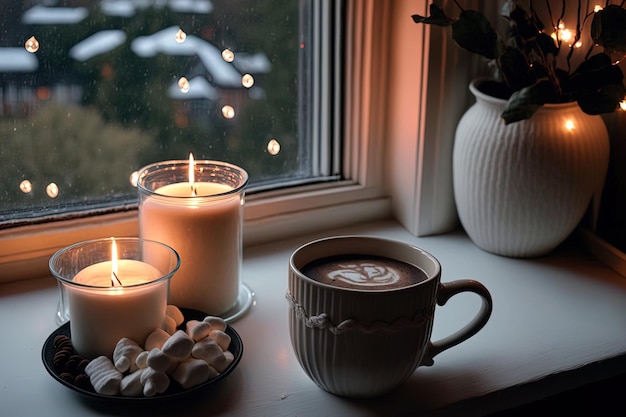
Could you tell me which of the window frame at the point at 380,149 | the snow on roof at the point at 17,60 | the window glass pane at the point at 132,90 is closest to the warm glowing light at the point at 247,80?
the window glass pane at the point at 132,90

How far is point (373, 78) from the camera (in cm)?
107

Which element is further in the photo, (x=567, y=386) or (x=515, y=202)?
(x=515, y=202)

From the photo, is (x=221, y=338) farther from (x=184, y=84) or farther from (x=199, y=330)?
(x=184, y=84)

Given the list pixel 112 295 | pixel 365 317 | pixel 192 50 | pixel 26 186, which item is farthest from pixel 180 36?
pixel 365 317

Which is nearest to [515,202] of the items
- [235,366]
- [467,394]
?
[467,394]

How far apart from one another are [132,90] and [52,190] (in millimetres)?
154

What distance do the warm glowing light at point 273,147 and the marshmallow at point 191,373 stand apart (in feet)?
1.38

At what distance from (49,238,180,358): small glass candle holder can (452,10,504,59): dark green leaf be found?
0.42m

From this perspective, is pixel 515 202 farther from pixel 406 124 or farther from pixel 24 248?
pixel 24 248

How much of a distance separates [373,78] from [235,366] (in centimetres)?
49

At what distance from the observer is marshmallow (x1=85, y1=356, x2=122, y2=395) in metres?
0.69

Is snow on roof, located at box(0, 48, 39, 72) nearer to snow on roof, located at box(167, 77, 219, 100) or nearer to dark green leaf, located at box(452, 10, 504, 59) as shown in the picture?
snow on roof, located at box(167, 77, 219, 100)

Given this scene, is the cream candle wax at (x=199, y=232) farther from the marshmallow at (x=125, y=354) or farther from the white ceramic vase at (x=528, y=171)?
the white ceramic vase at (x=528, y=171)

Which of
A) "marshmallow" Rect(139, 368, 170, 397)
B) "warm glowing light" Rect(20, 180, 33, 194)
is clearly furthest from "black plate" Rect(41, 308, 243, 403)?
"warm glowing light" Rect(20, 180, 33, 194)
